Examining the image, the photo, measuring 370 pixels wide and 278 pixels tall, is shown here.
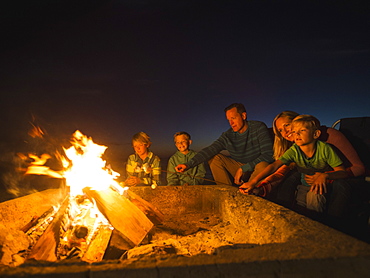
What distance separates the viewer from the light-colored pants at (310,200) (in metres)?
2.76

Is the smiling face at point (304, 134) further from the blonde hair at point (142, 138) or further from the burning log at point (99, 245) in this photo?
the blonde hair at point (142, 138)

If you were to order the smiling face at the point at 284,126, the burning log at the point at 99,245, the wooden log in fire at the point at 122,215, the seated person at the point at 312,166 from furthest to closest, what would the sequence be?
the smiling face at the point at 284,126 < the seated person at the point at 312,166 < the wooden log in fire at the point at 122,215 < the burning log at the point at 99,245

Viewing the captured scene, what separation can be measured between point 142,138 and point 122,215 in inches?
102

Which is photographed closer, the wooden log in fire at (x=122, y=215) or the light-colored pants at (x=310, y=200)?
the wooden log in fire at (x=122, y=215)

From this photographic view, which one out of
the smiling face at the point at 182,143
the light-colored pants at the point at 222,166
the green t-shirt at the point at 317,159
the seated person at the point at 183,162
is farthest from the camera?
the smiling face at the point at 182,143

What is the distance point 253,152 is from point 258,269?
3364mm

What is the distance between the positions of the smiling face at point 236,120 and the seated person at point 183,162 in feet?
3.52

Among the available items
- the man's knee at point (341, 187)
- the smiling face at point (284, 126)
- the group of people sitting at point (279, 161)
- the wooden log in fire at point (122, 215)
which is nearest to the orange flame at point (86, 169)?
the wooden log in fire at point (122, 215)

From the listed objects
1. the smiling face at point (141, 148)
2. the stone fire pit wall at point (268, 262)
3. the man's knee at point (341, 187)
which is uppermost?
the smiling face at point (141, 148)

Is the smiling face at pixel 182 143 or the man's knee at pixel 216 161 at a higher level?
the smiling face at pixel 182 143

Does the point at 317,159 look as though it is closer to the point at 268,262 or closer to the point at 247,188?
the point at 247,188

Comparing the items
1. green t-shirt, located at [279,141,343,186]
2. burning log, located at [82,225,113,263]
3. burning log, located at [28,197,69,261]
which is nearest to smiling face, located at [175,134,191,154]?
green t-shirt, located at [279,141,343,186]

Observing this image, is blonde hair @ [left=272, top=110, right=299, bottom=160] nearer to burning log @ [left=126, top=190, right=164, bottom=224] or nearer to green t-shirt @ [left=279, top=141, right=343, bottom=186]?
green t-shirt @ [left=279, top=141, right=343, bottom=186]

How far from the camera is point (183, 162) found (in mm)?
4922
